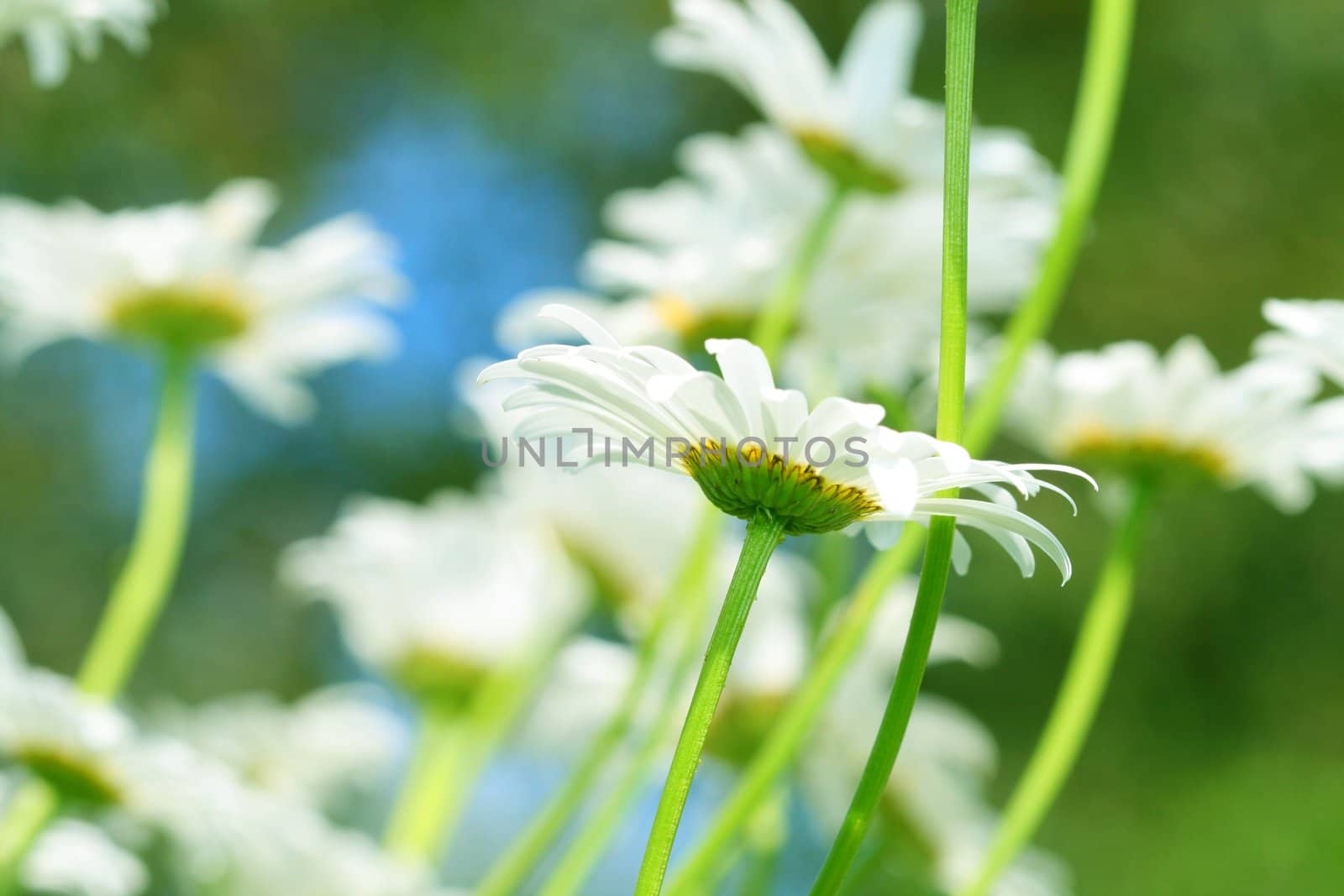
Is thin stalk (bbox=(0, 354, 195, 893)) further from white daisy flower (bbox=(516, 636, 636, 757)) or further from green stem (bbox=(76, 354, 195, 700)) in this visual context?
white daisy flower (bbox=(516, 636, 636, 757))

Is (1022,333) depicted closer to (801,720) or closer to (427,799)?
(801,720)

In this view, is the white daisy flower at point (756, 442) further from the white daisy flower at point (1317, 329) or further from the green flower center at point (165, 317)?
the green flower center at point (165, 317)

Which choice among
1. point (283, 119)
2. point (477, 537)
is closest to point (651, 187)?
point (283, 119)

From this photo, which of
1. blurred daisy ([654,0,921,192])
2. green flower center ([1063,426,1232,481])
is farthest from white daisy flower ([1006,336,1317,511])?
blurred daisy ([654,0,921,192])

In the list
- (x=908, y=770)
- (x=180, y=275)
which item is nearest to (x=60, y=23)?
(x=180, y=275)

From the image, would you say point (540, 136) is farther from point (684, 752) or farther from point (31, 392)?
point (684, 752)
